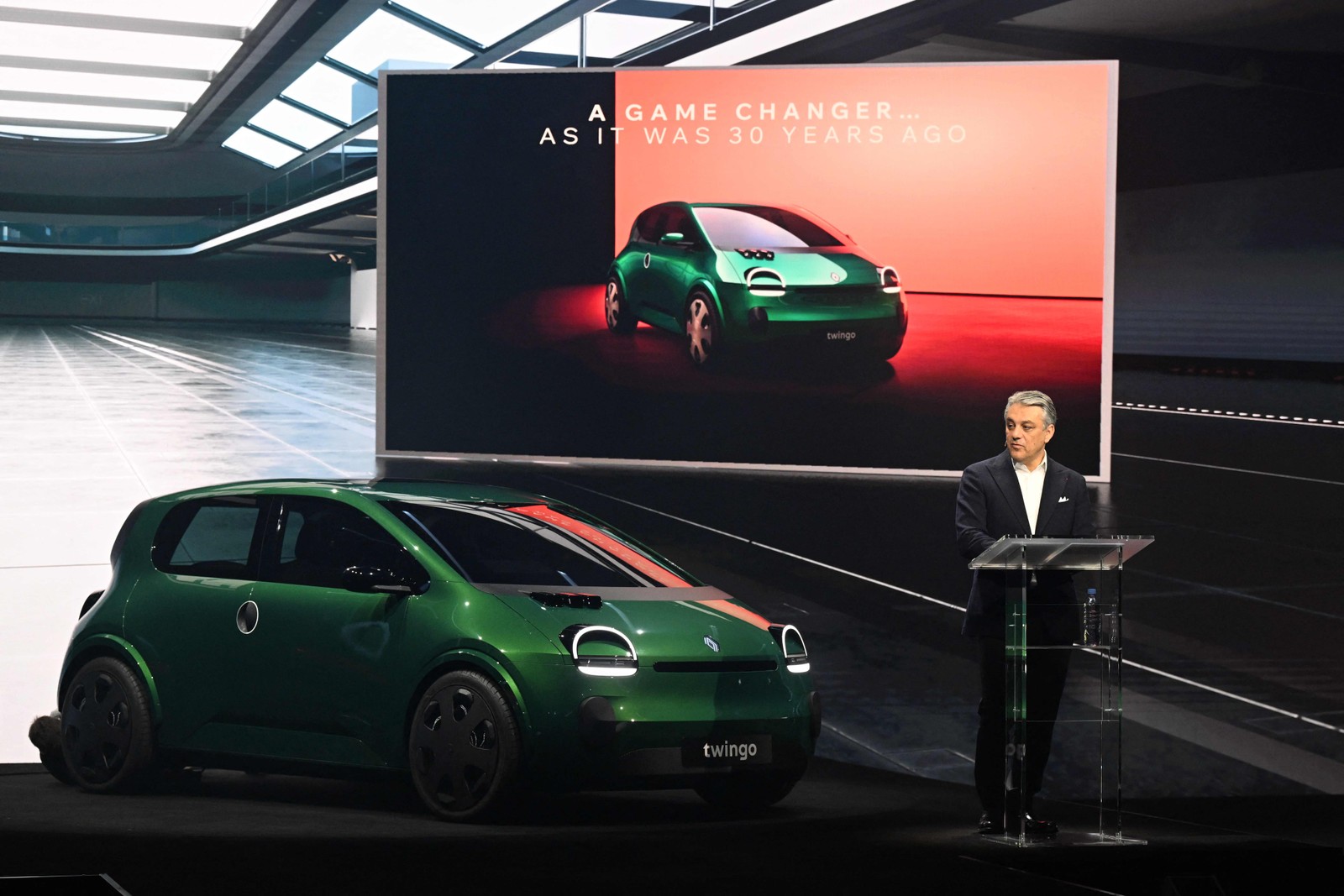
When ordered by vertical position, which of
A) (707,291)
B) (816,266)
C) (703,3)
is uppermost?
(703,3)

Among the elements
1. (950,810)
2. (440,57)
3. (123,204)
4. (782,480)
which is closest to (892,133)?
(782,480)

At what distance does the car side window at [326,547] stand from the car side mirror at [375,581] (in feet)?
0.14

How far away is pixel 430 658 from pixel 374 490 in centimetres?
92

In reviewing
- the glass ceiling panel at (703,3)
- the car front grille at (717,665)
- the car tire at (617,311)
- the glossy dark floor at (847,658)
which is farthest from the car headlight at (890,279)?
the car front grille at (717,665)

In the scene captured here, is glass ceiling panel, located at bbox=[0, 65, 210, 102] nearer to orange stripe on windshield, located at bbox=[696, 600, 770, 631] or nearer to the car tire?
the car tire

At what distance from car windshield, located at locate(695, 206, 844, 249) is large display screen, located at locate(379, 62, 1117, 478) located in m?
0.02

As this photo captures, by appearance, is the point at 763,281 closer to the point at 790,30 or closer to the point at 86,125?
the point at 790,30

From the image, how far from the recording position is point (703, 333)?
15328 millimetres

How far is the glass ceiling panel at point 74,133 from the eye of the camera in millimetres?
15359

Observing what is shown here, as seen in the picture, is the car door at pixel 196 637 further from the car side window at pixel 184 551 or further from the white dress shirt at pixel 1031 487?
the white dress shirt at pixel 1031 487

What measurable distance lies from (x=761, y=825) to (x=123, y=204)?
12.2 metres

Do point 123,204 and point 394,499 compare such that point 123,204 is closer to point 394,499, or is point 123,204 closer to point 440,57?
point 440,57

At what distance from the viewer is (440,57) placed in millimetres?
16578

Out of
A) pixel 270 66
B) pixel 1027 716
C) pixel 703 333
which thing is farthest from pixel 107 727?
pixel 270 66
